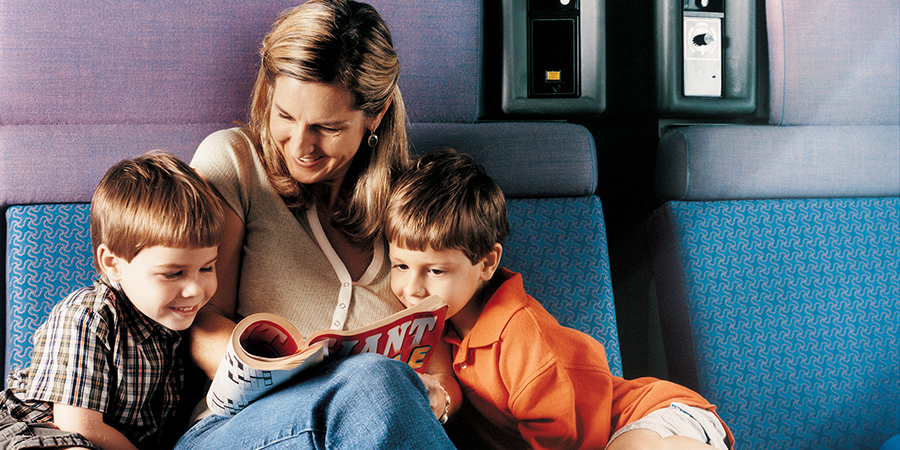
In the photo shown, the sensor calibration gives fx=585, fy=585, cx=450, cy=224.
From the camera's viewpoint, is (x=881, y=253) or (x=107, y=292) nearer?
(x=107, y=292)

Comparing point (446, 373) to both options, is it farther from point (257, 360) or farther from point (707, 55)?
point (707, 55)

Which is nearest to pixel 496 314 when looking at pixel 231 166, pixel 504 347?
pixel 504 347

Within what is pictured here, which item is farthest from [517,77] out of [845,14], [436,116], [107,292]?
[107,292]

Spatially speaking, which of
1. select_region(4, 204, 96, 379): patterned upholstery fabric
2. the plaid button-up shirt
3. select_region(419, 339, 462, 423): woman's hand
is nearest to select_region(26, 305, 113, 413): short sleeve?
the plaid button-up shirt

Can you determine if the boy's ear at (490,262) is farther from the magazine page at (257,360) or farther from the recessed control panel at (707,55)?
the recessed control panel at (707,55)

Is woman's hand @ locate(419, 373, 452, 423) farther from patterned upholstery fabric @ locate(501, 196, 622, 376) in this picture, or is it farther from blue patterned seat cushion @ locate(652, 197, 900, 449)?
blue patterned seat cushion @ locate(652, 197, 900, 449)

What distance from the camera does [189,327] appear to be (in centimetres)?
95

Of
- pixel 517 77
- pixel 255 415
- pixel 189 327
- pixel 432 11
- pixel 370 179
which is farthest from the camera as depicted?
pixel 517 77

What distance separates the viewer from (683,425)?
1.01 m

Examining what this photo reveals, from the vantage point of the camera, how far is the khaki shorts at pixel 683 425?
998 millimetres

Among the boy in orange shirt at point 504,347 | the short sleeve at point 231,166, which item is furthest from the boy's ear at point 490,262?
the short sleeve at point 231,166

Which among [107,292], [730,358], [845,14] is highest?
[845,14]

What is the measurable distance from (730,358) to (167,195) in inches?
46.3

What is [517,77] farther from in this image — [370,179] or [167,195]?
[167,195]
